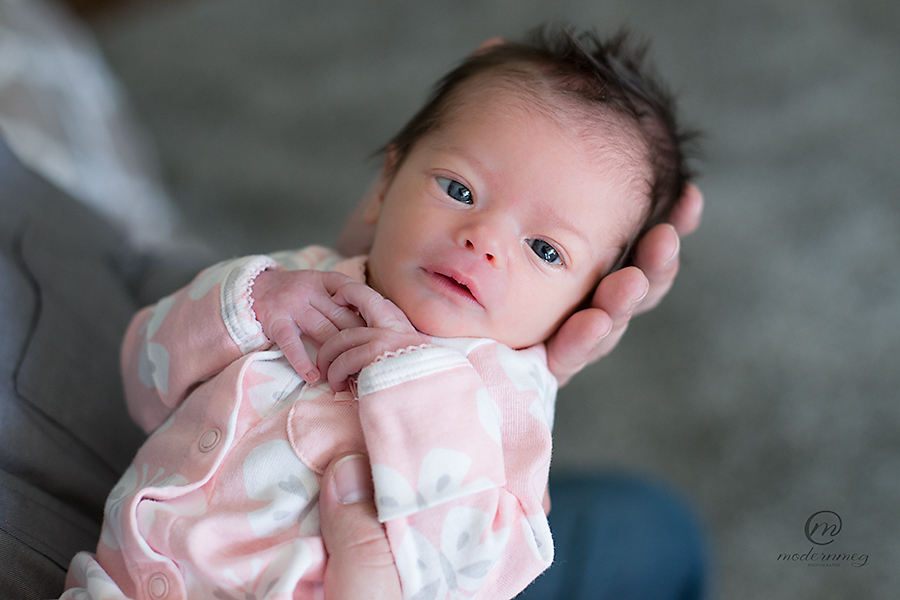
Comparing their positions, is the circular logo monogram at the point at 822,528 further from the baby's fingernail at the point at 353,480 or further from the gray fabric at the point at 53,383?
the gray fabric at the point at 53,383

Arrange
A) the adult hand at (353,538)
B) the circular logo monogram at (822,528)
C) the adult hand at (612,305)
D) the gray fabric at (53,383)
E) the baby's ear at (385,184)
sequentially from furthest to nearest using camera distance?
the circular logo monogram at (822,528) < the baby's ear at (385,184) < the adult hand at (612,305) < the gray fabric at (53,383) < the adult hand at (353,538)

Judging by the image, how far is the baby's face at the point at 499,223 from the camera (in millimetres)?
822

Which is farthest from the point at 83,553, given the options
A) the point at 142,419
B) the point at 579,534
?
the point at 579,534

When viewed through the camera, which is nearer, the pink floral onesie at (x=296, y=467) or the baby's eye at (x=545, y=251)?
the pink floral onesie at (x=296, y=467)

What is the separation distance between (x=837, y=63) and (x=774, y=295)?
3.43 ft

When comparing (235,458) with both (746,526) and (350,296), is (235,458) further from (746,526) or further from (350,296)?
(746,526)

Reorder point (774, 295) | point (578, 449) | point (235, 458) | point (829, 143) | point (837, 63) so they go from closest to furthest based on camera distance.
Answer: point (235, 458) → point (578, 449) → point (774, 295) → point (829, 143) → point (837, 63)

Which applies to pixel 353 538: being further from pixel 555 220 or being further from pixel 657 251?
pixel 657 251

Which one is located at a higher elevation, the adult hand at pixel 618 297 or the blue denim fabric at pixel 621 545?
the adult hand at pixel 618 297

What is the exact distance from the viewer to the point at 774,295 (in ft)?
6.30

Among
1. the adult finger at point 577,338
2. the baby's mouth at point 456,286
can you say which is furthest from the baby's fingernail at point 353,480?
the adult finger at point 577,338

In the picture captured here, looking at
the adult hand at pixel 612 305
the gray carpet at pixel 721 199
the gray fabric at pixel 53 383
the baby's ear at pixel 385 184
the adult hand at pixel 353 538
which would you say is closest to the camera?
the adult hand at pixel 353 538

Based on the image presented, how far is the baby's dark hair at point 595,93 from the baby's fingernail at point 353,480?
449mm

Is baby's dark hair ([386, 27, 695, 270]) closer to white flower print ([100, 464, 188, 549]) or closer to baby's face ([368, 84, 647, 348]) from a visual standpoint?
baby's face ([368, 84, 647, 348])
